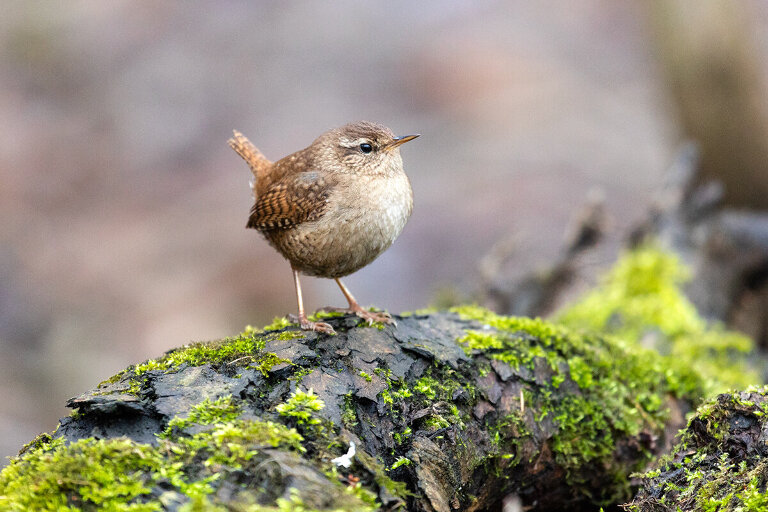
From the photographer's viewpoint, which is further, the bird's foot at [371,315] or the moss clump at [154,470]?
the bird's foot at [371,315]

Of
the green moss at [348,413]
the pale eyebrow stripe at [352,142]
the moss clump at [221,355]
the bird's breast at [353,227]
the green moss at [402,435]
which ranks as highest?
the pale eyebrow stripe at [352,142]

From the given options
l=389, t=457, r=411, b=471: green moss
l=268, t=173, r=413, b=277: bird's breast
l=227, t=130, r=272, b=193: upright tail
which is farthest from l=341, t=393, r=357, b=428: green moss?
l=227, t=130, r=272, b=193: upright tail

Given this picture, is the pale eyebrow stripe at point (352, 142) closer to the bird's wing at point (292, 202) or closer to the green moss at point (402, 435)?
the bird's wing at point (292, 202)

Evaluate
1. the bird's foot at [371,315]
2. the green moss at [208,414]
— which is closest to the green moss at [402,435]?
the green moss at [208,414]

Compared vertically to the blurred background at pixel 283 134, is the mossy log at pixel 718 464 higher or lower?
lower

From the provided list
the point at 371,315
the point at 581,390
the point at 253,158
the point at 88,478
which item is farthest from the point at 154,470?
the point at 253,158

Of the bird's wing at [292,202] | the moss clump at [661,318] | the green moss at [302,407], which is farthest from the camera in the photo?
the moss clump at [661,318]
